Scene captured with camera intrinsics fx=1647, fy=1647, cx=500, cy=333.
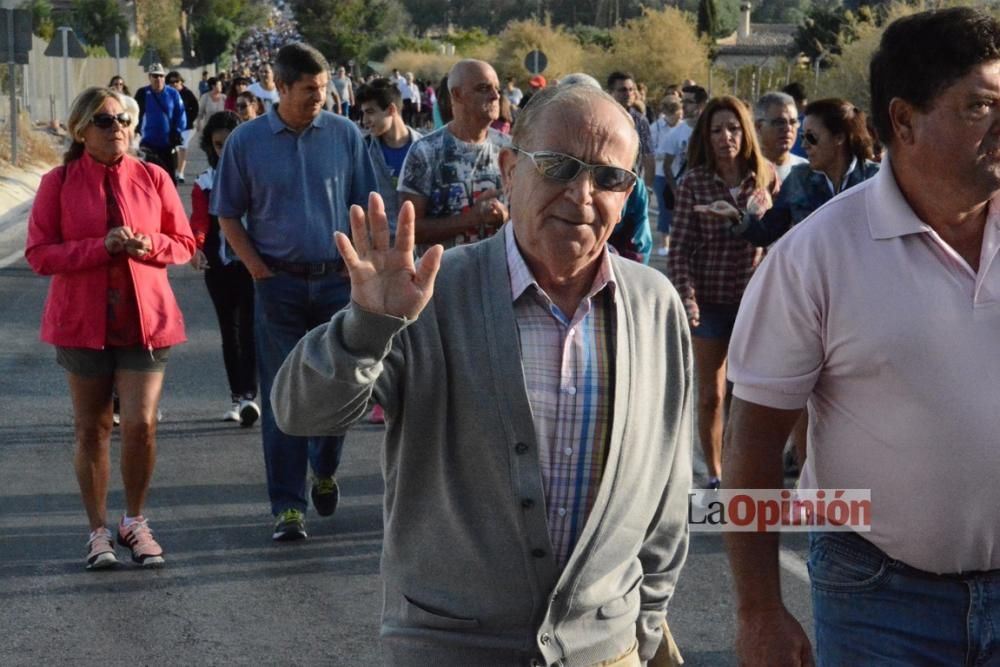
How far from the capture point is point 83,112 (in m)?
6.59

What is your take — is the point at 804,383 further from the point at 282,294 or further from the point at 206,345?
the point at 206,345

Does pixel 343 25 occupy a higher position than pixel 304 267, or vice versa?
pixel 304 267

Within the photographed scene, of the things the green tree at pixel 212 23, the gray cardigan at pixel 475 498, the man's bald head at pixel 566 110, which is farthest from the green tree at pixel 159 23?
the gray cardigan at pixel 475 498

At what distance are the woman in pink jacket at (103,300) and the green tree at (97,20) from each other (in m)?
73.7

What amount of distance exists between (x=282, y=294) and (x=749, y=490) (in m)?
4.13

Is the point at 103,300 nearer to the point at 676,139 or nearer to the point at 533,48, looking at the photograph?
the point at 676,139

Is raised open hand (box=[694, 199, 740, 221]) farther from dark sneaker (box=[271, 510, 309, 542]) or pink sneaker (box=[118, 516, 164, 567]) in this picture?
pink sneaker (box=[118, 516, 164, 567])

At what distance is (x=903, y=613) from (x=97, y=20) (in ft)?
258

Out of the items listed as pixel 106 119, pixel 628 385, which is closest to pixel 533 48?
pixel 106 119

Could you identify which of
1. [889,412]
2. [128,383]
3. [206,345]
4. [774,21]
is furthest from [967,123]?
[774,21]

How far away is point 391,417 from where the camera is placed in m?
3.22

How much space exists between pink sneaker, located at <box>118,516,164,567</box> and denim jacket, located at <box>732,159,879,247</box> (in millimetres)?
2876

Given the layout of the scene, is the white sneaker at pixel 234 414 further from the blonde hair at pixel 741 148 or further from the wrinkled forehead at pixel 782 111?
the wrinkled forehead at pixel 782 111

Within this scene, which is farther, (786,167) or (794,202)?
(786,167)
